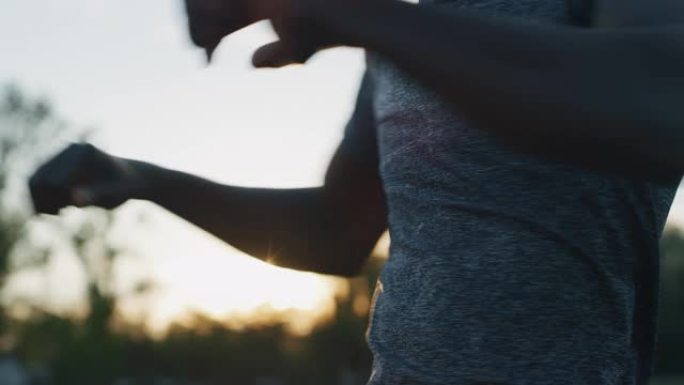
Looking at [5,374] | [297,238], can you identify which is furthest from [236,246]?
[5,374]

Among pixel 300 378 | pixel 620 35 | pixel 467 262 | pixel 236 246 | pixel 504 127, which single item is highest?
pixel 620 35

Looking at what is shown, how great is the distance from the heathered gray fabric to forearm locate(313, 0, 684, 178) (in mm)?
356

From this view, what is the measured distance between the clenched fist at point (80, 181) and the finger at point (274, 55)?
909 mm

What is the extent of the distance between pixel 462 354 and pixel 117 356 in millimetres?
46710

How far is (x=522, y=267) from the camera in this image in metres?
1.79

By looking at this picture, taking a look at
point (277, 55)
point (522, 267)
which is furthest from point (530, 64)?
A: point (522, 267)

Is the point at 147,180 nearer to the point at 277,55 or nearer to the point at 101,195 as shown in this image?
the point at 101,195

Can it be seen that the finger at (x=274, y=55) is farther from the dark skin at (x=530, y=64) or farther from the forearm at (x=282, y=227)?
the forearm at (x=282, y=227)

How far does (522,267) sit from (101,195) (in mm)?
898

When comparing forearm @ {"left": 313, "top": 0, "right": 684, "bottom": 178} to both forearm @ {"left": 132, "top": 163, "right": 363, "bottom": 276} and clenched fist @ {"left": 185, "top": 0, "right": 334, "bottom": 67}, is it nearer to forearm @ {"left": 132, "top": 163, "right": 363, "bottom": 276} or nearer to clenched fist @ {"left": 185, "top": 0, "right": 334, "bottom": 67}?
clenched fist @ {"left": 185, "top": 0, "right": 334, "bottom": 67}

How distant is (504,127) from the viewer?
4.60 feet

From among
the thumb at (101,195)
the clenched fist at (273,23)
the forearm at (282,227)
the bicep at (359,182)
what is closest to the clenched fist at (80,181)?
the thumb at (101,195)

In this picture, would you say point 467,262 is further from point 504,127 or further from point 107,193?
point 107,193

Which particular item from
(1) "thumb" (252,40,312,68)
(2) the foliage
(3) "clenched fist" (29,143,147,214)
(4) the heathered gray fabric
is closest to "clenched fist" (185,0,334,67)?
(1) "thumb" (252,40,312,68)
